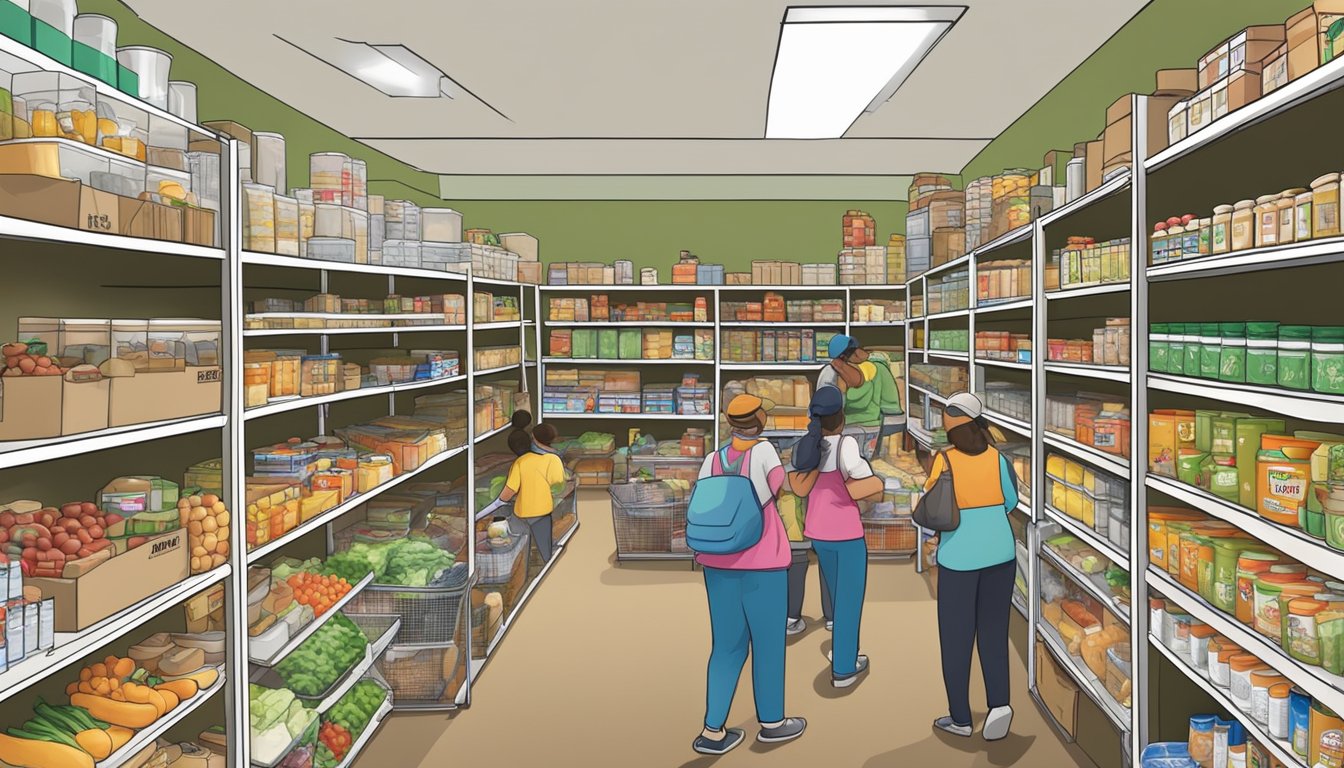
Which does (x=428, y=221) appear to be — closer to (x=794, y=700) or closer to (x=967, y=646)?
(x=794, y=700)

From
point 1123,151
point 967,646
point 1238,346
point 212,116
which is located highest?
point 212,116

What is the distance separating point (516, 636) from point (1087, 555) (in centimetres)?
384

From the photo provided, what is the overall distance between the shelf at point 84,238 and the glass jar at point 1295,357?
3714 millimetres

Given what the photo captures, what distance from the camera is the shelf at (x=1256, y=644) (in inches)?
92.9

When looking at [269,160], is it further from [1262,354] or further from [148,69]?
[1262,354]

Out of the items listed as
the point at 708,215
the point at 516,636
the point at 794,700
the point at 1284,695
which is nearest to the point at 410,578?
the point at 516,636

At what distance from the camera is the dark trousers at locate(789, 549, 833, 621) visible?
577cm

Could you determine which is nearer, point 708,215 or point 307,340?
point 307,340

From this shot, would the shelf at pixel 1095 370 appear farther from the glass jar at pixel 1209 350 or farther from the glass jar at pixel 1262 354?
the glass jar at pixel 1262 354

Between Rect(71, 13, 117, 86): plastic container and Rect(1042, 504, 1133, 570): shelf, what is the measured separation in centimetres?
447

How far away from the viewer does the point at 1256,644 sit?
8.88 feet

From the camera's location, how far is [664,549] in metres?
7.79

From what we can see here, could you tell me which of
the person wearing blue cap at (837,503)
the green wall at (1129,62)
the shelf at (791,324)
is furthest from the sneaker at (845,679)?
the shelf at (791,324)

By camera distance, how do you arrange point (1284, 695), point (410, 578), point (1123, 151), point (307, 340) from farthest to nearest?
point (307, 340), point (410, 578), point (1123, 151), point (1284, 695)
